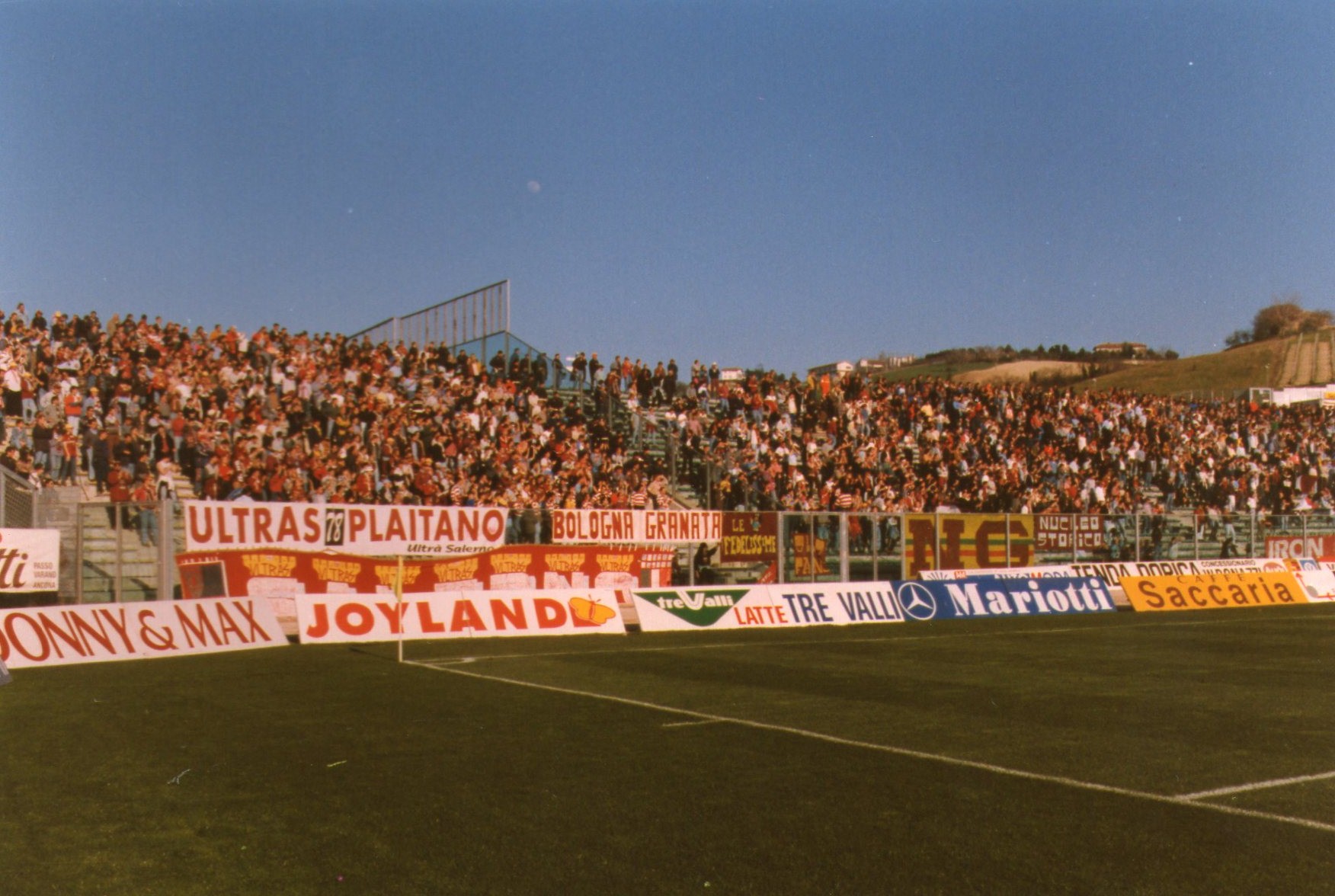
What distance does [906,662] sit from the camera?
54.9 feet

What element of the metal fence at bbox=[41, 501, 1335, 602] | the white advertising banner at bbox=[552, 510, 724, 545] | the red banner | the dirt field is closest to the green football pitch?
the red banner

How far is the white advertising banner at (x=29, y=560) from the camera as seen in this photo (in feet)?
60.0

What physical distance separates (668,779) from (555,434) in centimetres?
2251

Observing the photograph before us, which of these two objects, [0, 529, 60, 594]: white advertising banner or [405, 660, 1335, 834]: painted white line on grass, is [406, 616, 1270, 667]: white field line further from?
[0, 529, 60, 594]: white advertising banner

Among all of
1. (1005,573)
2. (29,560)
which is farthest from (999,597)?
(29,560)

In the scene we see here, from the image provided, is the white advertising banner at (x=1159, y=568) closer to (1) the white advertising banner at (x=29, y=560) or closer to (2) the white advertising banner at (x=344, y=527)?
(2) the white advertising banner at (x=344, y=527)

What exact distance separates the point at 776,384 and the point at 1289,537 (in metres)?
16.5

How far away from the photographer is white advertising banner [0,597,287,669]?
52.5 ft

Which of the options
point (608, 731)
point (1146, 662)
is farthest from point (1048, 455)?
point (608, 731)

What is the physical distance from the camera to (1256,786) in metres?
8.26

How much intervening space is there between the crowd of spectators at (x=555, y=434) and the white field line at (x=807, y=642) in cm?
799

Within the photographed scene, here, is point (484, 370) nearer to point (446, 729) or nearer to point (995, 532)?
point (995, 532)

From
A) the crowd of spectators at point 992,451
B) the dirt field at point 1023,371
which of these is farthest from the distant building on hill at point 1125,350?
the crowd of spectators at point 992,451

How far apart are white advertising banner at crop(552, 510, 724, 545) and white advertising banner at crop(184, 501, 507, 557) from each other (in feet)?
4.96
